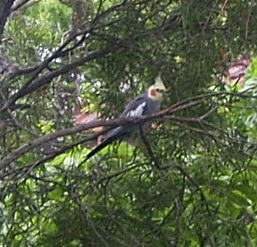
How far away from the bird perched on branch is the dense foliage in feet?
0.10

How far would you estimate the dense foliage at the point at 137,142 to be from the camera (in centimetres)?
194

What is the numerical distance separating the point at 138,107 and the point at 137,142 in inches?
3.6

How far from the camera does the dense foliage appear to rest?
1937 millimetres

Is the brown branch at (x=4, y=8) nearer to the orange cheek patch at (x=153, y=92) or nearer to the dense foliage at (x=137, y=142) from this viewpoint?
the dense foliage at (x=137, y=142)

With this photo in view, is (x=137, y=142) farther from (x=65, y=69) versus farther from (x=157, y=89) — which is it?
(x=65, y=69)

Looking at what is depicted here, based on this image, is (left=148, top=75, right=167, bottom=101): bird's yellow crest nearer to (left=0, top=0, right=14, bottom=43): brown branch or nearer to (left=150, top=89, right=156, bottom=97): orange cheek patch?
(left=150, top=89, right=156, bottom=97): orange cheek patch

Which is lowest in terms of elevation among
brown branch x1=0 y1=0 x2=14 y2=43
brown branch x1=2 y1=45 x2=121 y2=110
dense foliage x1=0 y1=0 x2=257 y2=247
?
dense foliage x1=0 y1=0 x2=257 y2=247

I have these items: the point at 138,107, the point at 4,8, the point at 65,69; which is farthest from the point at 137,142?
the point at 4,8

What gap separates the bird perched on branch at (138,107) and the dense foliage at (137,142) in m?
0.03

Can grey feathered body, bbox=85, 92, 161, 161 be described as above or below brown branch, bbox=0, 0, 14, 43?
below

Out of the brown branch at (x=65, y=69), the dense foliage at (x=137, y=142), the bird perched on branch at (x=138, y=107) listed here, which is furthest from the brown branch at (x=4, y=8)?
the bird perched on branch at (x=138, y=107)

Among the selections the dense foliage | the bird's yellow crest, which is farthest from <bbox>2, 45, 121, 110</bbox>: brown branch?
the bird's yellow crest

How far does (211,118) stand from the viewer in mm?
2193

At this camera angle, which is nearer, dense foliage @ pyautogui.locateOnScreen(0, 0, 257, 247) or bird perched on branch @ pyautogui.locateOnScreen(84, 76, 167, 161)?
dense foliage @ pyautogui.locateOnScreen(0, 0, 257, 247)
